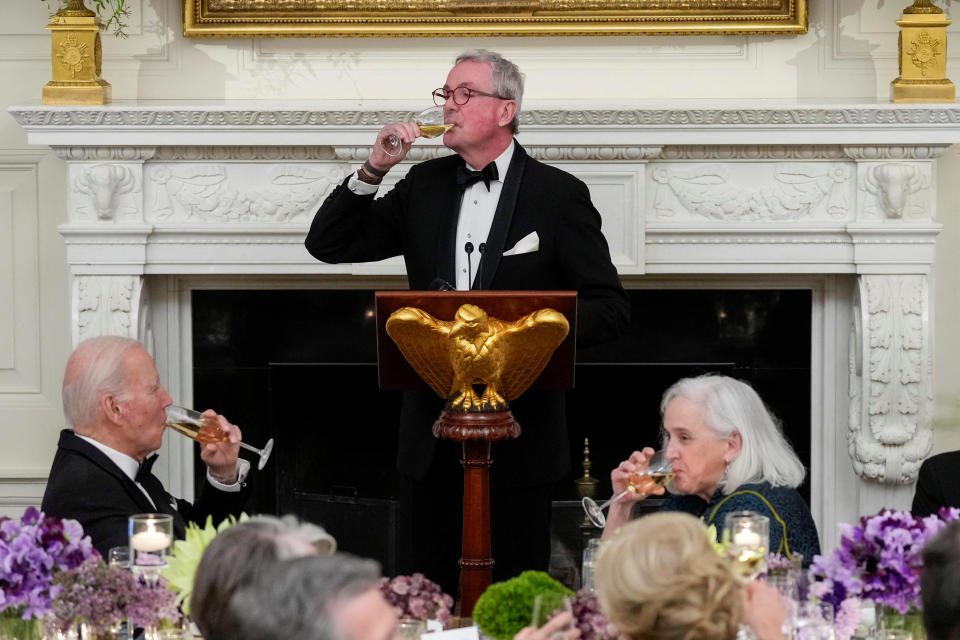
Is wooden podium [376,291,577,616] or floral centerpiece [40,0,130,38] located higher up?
floral centerpiece [40,0,130,38]

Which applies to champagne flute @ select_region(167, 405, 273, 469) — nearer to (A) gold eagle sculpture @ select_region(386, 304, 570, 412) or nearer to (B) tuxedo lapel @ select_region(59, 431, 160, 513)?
(B) tuxedo lapel @ select_region(59, 431, 160, 513)

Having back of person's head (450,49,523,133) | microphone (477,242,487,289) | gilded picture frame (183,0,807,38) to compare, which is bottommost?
microphone (477,242,487,289)

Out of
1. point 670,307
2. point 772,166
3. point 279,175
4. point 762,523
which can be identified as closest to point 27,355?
point 279,175

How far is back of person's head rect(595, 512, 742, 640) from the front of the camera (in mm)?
1580

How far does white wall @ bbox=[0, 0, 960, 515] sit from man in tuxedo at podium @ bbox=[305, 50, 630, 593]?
123 centimetres

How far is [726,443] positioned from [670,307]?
183 centimetres

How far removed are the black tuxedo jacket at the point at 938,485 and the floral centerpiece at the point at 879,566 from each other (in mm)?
684

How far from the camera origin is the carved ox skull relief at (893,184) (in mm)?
4129

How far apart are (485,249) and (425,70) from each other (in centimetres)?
150

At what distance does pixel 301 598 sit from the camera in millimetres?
1316

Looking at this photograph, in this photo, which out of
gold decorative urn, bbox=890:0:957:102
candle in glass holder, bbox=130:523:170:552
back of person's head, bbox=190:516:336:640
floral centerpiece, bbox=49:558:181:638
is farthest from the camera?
gold decorative urn, bbox=890:0:957:102

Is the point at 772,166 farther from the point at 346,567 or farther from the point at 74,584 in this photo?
the point at 346,567

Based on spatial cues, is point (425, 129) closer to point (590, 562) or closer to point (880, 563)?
point (590, 562)

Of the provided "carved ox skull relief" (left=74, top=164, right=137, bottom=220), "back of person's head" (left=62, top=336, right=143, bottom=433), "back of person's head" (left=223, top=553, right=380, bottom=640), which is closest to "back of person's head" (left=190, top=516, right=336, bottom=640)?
"back of person's head" (left=223, top=553, right=380, bottom=640)
